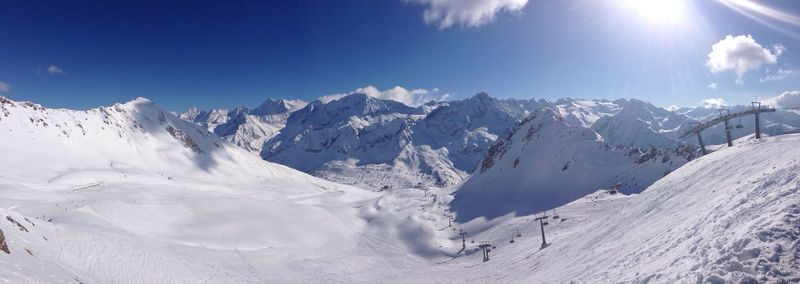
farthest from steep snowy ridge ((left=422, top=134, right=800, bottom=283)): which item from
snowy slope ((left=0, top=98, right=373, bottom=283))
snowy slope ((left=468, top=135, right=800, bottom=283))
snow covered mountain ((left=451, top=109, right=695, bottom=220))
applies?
snow covered mountain ((left=451, top=109, right=695, bottom=220))

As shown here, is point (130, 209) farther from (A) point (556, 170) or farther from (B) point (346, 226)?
(A) point (556, 170)

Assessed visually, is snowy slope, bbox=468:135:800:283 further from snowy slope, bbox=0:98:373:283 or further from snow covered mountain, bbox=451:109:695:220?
snow covered mountain, bbox=451:109:695:220

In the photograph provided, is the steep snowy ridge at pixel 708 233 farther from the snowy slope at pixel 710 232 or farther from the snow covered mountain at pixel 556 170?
the snow covered mountain at pixel 556 170

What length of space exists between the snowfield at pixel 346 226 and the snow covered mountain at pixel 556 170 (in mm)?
2548

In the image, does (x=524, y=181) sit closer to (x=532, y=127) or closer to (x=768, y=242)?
(x=532, y=127)

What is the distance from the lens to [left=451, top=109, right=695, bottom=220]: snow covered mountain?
87188 mm

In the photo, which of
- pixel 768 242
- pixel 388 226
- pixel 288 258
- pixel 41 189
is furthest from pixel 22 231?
pixel 388 226

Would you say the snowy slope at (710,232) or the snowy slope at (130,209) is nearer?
the snowy slope at (710,232)

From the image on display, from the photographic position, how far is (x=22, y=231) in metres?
28.0

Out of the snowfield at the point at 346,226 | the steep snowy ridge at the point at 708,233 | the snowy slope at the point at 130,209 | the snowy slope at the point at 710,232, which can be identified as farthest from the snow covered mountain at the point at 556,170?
the snowy slope at the point at 710,232

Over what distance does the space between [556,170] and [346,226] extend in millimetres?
55256

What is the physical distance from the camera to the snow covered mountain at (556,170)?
87.2m

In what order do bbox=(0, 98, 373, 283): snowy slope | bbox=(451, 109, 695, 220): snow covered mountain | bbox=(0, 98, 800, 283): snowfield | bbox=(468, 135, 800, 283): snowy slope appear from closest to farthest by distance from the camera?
bbox=(468, 135, 800, 283): snowy slope < bbox=(0, 98, 800, 283): snowfield < bbox=(0, 98, 373, 283): snowy slope < bbox=(451, 109, 695, 220): snow covered mountain

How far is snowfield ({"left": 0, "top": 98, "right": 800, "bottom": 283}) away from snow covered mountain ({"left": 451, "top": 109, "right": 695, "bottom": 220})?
2.55 m
